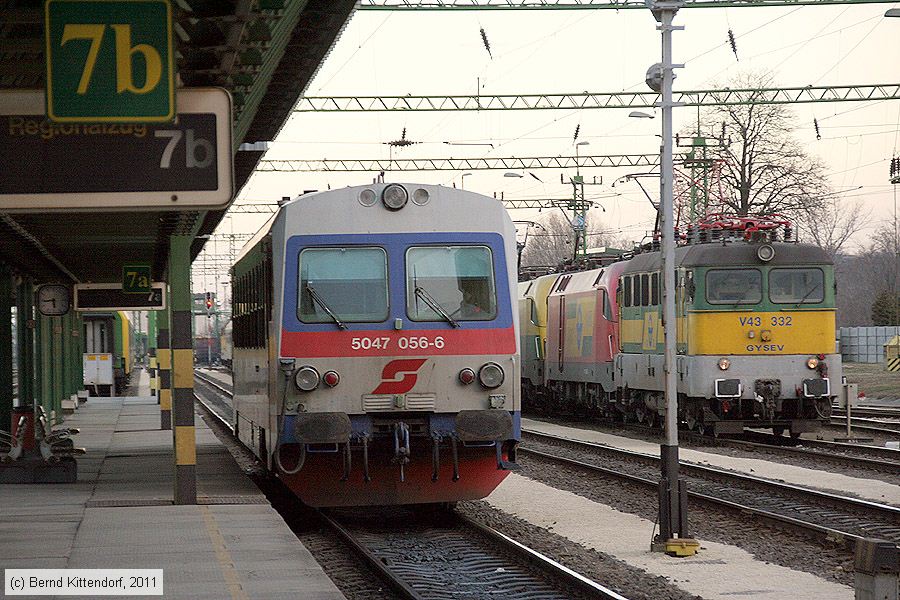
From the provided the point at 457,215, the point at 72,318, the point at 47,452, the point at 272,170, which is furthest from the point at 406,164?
the point at 457,215

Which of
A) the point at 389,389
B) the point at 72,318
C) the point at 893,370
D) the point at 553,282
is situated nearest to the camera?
the point at 389,389

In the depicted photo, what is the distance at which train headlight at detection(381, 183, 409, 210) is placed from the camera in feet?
43.4

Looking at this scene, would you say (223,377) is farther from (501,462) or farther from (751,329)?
(501,462)

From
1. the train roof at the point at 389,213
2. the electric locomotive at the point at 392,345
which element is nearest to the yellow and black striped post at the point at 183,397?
the electric locomotive at the point at 392,345

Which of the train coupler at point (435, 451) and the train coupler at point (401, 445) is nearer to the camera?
the train coupler at point (401, 445)

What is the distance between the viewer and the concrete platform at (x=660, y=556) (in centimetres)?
1001

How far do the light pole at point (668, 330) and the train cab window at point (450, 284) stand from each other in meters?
1.83

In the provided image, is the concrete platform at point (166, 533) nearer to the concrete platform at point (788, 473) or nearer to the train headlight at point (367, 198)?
the train headlight at point (367, 198)

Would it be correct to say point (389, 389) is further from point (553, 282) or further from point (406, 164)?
point (406, 164)

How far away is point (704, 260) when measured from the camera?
22.3 meters

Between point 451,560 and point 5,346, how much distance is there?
1325 cm

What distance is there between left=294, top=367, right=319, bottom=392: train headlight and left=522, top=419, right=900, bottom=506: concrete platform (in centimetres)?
645

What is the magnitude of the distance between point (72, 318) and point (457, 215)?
27905mm

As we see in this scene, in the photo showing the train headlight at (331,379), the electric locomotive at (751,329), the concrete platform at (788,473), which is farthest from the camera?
the electric locomotive at (751,329)
